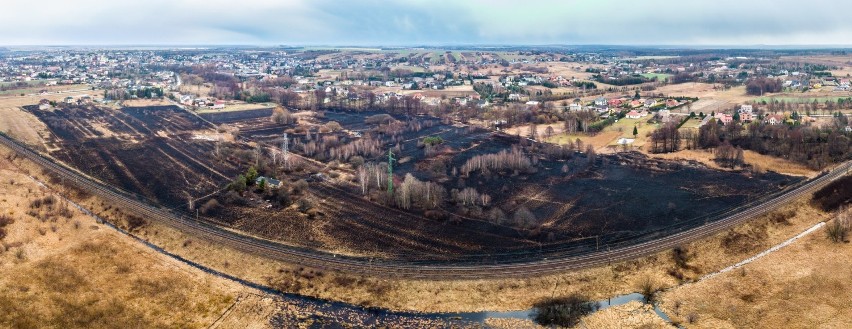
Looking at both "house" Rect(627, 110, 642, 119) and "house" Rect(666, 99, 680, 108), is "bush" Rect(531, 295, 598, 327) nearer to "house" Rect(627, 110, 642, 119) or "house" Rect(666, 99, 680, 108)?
"house" Rect(627, 110, 642, 119)

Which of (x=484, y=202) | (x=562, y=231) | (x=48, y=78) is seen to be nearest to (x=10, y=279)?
(x=484, y=202)

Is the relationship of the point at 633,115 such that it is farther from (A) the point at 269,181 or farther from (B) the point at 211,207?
(B) the point at 211,207

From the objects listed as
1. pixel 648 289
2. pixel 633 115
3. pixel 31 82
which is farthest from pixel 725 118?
pixel 31 82

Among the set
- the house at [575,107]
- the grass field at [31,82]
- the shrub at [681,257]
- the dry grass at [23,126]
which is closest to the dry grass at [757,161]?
the shrub at [681,257]

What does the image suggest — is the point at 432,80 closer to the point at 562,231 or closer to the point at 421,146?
the point at 421,146

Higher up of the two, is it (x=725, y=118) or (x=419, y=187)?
(x=725, y=118)

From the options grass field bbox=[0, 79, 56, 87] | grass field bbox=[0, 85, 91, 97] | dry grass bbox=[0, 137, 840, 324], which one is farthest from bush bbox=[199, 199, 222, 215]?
grass field bbox=[0, 79, 56, 87]
